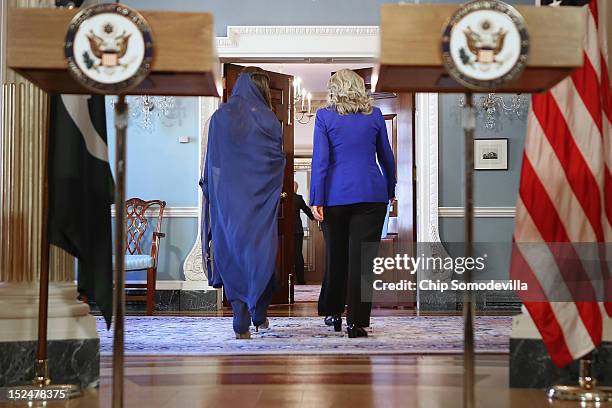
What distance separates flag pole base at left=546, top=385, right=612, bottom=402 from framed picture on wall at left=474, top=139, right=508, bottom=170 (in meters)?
4.89

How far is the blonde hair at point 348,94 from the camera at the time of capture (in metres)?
4.56

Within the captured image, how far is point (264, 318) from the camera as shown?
16.1ft

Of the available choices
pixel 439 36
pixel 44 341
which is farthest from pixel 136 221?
pixel 439 36

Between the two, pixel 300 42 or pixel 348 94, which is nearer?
pixel 348 94

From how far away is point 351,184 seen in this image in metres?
4.50

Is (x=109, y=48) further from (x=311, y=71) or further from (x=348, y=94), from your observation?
(x=311, y=71)

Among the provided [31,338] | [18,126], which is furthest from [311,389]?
[18,126]

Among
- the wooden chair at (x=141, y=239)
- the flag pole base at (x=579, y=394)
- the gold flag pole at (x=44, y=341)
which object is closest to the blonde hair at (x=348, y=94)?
the gold flag pole at (x=44, y=341)

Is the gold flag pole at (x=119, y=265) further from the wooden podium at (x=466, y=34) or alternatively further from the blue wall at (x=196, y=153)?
the blue wall at (x=196, y=153)

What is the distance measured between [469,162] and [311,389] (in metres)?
1.30

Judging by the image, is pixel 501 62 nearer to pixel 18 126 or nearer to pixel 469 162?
pixel 469 162

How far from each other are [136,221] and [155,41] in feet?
18.0

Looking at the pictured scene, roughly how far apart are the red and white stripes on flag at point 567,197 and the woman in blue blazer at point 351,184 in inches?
70.7

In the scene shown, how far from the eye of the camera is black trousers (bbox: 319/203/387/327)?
14.6 ft
